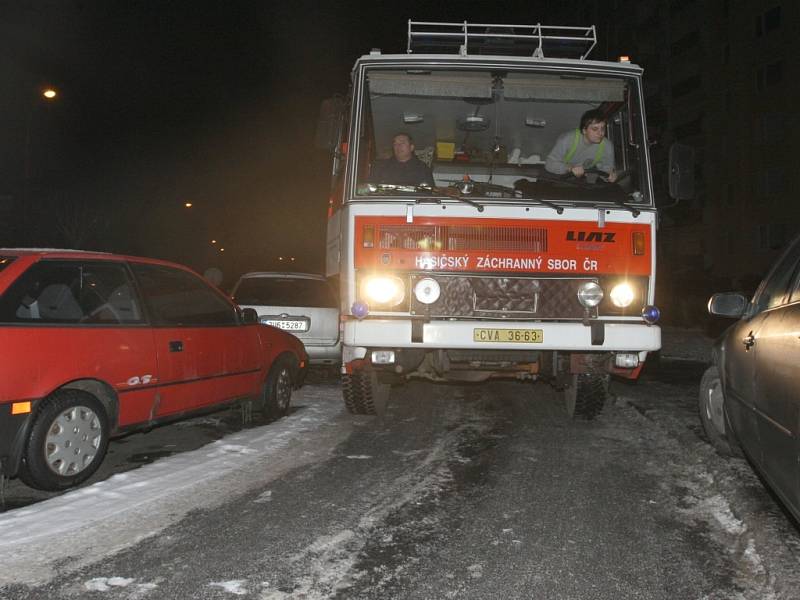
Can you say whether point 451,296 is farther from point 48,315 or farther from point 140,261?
point 48,315

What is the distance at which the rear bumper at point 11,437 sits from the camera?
4.12 metres

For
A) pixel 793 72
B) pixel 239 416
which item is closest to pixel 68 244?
pixel 239 416

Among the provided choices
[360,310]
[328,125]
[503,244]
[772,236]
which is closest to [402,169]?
[328,125]

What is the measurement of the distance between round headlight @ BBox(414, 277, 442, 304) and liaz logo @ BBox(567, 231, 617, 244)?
1.20 metres

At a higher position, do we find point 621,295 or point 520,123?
point 520,123

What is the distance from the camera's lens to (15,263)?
14.9 feet

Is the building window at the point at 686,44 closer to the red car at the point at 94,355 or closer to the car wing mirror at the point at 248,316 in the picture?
the car wing mirror at the point at 248,316

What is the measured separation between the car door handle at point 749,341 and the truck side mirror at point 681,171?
201 cm

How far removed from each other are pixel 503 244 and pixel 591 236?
752 millimetres

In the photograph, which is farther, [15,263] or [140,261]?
[140,261]

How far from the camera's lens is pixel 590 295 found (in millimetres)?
5848

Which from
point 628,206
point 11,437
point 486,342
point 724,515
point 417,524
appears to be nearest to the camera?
point 417,524

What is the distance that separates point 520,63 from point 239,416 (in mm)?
4511

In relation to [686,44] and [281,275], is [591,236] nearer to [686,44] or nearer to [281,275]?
[281,275]
